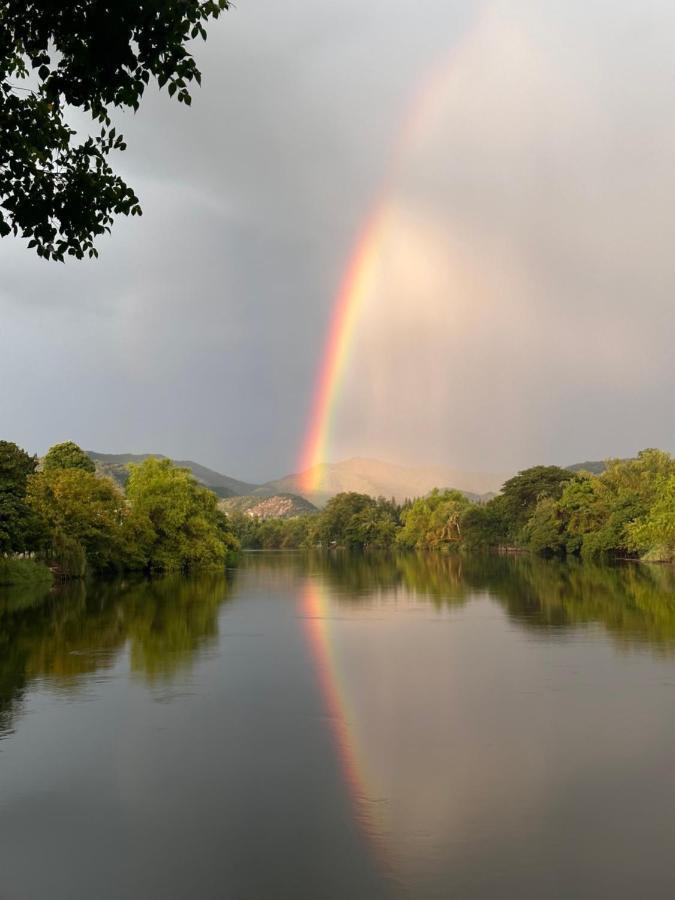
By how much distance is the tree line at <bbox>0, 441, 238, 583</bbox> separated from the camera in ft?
122

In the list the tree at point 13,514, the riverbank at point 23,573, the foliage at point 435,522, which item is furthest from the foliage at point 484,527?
Result: the tree at point 13,514

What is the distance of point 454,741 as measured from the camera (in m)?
10.7

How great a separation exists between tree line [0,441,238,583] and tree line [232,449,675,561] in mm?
32203

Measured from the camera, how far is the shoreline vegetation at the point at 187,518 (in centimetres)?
4019

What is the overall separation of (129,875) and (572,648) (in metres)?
13.5

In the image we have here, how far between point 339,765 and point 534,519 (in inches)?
3125

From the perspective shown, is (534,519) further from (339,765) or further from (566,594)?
(339,765)

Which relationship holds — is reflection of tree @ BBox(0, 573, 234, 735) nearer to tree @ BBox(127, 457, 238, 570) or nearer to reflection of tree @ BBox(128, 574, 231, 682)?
reflection of tree @ BBox(128, 574, 231, 682)

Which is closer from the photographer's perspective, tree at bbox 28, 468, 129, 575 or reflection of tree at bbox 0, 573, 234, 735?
reflection of tree at bbox 0, 573, 234, 735

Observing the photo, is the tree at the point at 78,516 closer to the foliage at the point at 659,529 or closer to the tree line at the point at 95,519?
the tree line at the point at 95,519

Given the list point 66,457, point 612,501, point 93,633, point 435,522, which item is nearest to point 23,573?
point 93,633

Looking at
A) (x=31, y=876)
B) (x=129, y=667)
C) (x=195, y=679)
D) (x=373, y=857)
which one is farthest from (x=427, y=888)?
(x=129, y=667)

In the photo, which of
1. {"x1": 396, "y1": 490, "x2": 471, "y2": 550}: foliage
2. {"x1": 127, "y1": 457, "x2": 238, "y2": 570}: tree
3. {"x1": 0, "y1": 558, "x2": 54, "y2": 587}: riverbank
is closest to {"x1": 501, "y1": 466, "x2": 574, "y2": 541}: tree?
{"x1": 396, "y1": 490, "x2": 471, "y2": 550}: foliage

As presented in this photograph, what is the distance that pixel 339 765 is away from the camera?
31.4 feet
